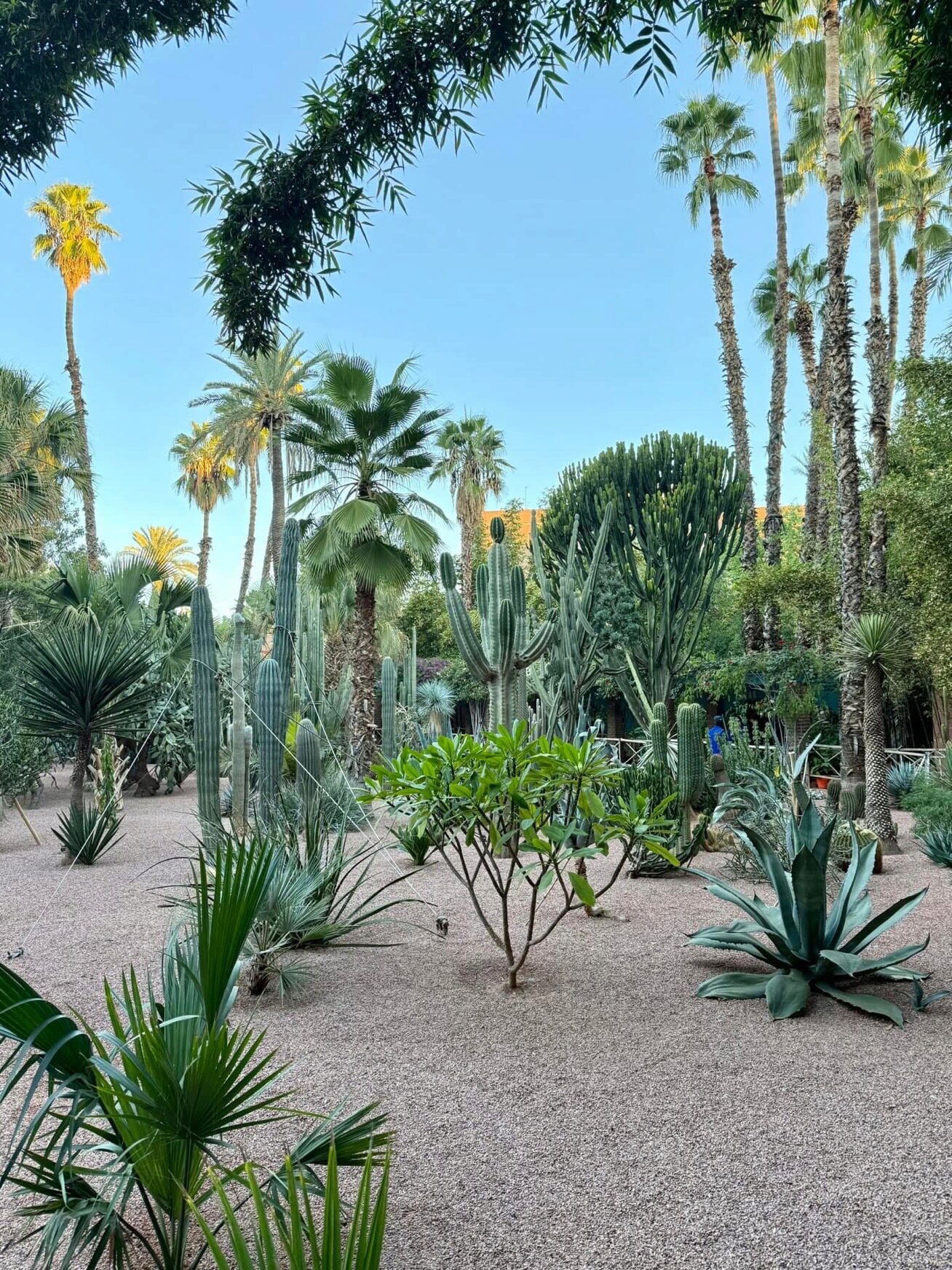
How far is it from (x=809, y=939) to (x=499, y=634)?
4947 millimetres

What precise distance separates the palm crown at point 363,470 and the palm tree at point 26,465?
5078mm

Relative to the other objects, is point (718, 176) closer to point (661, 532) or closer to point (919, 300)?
point (919, 300)

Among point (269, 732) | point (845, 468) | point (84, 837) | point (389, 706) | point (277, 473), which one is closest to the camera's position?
point (269, 732)

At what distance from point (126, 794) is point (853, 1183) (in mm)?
16339

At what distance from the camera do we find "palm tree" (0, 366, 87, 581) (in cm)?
1548

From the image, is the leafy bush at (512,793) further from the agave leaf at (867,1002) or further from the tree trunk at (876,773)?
the tree trunk at (876,773)

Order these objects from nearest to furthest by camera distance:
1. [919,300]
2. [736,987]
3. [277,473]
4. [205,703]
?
[736,987], [205,703], [919,300], [277,473]

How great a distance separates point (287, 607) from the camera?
8.50 meters

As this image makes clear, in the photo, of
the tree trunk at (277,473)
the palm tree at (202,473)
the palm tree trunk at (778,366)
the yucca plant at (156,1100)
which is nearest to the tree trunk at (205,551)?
the palm tree at (202,473)

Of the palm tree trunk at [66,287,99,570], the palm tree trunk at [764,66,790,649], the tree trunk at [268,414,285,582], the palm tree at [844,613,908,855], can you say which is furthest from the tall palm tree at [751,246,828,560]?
the palm tree trunk at [66,287,99,570]

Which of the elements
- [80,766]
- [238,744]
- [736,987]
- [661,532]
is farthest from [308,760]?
[661,532]

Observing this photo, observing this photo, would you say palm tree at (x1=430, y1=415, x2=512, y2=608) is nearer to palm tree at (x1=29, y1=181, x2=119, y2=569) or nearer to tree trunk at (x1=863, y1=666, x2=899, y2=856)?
palm tree at (x1=29, y1=181, x2=119, y2=569)

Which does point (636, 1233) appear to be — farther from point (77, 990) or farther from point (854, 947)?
point (77, 990)

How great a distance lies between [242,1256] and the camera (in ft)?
4.90
